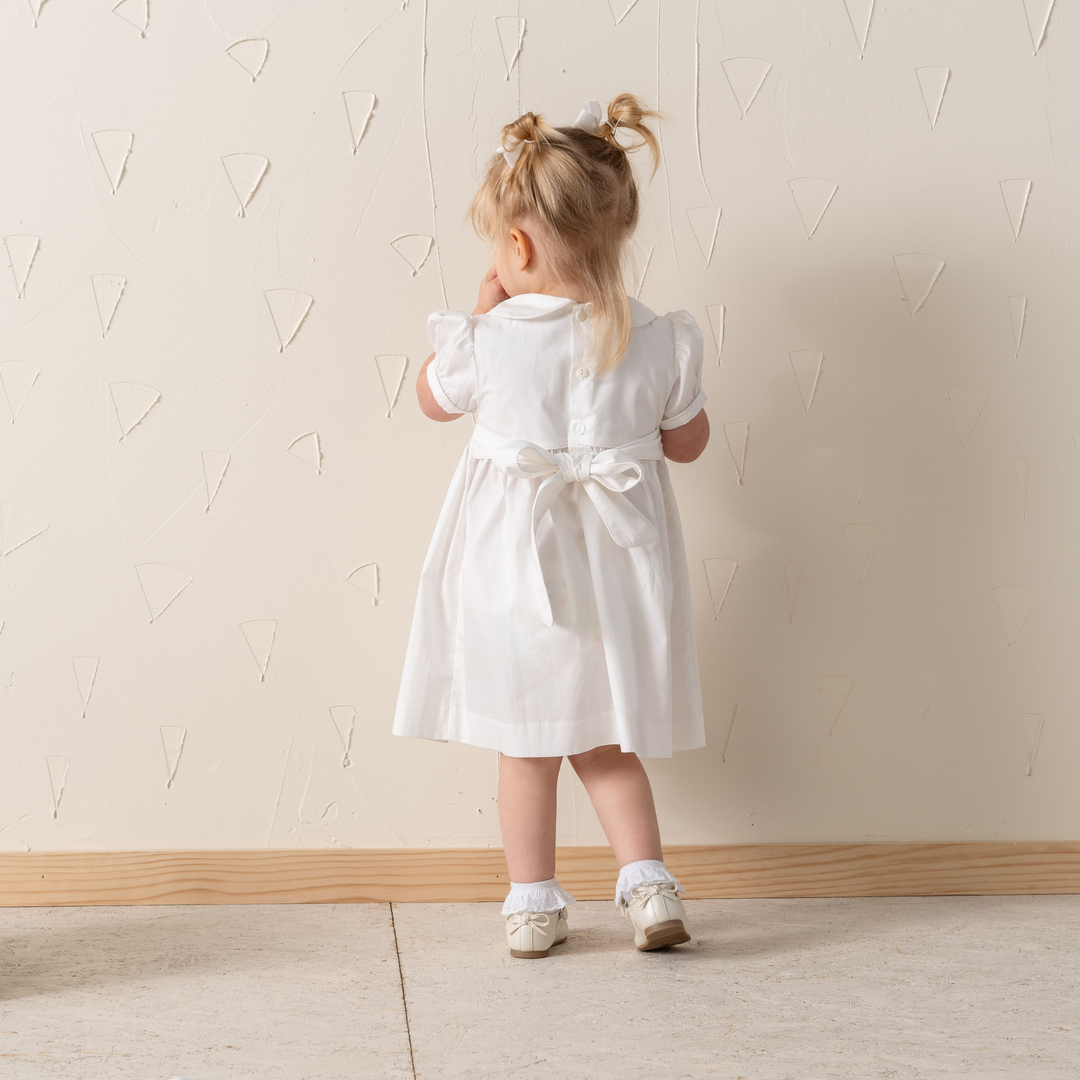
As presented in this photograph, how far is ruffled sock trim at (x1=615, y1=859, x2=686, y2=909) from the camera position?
979mm

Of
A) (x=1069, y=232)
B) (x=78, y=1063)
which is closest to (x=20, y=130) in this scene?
(x=78, y=1063)

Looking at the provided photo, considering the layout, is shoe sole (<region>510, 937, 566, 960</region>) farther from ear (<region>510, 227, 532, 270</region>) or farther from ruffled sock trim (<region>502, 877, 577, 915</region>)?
ear (<region>510, 227, 532, 270</region>)

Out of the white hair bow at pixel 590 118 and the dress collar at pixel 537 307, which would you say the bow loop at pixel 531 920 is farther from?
the white hair bow at pixel 590 118

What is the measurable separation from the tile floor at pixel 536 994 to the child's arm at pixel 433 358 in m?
0.52

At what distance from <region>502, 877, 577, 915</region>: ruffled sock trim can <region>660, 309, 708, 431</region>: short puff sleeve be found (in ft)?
1.52

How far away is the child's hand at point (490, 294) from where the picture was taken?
104 cm

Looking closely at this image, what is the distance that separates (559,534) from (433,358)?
0.22 metres

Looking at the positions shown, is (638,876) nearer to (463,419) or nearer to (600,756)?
(600,756)

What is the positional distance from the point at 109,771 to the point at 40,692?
111 millimetres

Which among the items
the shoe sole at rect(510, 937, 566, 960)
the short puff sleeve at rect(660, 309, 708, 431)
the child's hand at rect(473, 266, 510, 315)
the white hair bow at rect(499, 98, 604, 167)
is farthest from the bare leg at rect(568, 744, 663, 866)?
the white hair bow at rect(499, 98, 604, 167)

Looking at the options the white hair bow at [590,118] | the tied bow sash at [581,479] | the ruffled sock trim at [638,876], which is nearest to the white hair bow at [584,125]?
the white hair bow at [590,118]

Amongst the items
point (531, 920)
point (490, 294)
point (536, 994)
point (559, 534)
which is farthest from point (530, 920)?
point (490, 294)

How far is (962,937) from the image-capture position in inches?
40.9

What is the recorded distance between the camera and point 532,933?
3.22 feet
